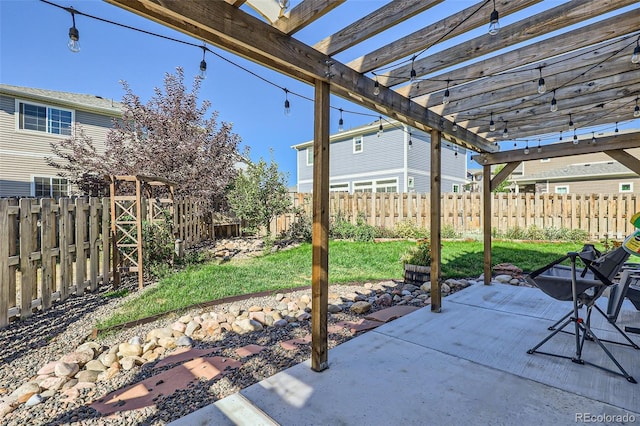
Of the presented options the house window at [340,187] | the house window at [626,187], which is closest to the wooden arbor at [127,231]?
the house window at [340,187]

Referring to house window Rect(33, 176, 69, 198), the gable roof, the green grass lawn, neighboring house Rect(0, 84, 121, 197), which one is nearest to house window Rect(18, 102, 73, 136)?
neighboring house Rect(0, 84, 121, 197)

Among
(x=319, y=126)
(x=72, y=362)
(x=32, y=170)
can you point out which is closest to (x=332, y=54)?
(x=319, y=126)

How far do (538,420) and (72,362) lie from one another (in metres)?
3.32

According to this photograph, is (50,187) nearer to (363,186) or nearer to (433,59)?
(363,186)

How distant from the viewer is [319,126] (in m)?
2.40

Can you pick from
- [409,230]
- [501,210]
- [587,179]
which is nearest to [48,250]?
[409,230]

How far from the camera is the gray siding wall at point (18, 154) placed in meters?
10.0

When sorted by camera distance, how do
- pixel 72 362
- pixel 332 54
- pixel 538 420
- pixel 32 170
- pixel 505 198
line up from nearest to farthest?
1. pixel 538 420
2. pixel 332 54
3. pixel 72 362
4. pixel 505 198
5. pixel 32 170

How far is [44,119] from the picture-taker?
10.7m

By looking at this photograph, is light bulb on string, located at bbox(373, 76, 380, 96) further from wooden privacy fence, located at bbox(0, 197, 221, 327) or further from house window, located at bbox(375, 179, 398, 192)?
house window, located at bbox(375, 179, 398, 192)

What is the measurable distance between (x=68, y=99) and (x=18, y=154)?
235cm

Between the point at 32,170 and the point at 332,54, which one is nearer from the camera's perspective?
the point at 332,54

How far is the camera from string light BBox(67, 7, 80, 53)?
5.42 feet

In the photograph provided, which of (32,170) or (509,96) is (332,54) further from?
(32,170)
